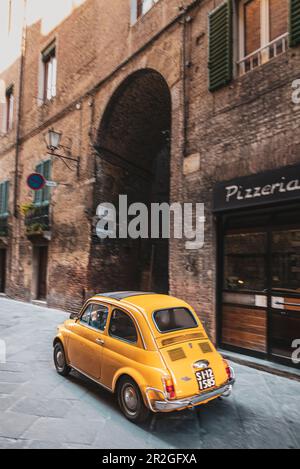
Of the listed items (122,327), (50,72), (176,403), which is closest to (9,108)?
(50,72)

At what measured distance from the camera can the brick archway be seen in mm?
10031

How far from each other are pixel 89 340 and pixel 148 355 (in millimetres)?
1222

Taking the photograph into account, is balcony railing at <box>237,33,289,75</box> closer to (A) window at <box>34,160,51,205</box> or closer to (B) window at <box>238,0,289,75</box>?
(B) window at <box>238,0,289,75</box>

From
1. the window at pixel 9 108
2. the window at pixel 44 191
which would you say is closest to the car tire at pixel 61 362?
the window at pixel 44 191

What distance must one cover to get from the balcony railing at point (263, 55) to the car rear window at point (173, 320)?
16.4ft

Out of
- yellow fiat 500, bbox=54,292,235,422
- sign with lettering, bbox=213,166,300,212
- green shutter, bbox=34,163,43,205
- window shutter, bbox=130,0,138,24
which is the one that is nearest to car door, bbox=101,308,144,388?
yellow fiat 500, bbox=54,292,235,422

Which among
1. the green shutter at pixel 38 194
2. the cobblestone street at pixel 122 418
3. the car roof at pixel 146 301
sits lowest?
the cobblestone street at pixel 122 418

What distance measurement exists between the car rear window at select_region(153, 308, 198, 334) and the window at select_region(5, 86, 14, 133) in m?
15.9

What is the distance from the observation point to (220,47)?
22.2 feet

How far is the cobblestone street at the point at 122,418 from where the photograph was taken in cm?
333

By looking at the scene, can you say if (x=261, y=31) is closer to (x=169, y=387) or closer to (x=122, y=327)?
(x=122, y=327)

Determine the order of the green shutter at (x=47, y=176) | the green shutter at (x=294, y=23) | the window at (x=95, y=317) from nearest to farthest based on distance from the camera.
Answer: the window at (x=95, y=317) < the green shutter at (x=294, y=23) < the green shutter at (x=47, y=176)

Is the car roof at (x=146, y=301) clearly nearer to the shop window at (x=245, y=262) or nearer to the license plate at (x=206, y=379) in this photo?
the license plate at (x=206, y=379)

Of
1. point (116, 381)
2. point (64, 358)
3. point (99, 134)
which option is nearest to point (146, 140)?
point (99, 134)
